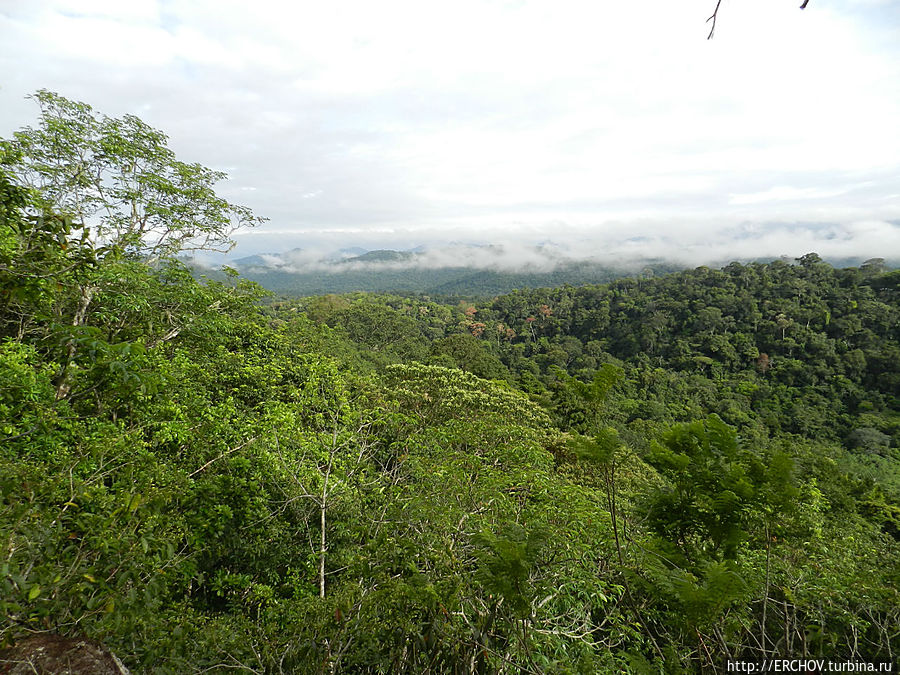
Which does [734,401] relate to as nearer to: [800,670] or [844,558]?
[844,558]

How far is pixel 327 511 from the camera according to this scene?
607cm

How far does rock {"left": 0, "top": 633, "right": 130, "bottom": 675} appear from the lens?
1.79 metres

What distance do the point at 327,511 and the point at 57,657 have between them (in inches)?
172

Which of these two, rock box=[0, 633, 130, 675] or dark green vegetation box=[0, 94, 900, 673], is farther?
dark green vegetation box=[0, 94, 900, 673]

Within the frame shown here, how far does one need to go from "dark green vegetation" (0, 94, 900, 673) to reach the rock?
0.09m

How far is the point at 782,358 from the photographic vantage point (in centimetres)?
4906

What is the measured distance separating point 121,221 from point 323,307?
3374cm

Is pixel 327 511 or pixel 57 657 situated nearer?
pixel 57 657

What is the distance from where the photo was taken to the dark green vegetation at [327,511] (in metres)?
2.44

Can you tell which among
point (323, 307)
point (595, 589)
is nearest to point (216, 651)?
point (595, 589)

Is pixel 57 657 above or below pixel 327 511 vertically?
above

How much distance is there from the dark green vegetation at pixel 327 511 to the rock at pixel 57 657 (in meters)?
0.09

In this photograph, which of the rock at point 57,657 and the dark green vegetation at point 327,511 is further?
the dark green vegetation at point 327,511

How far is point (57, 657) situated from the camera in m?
1.88
